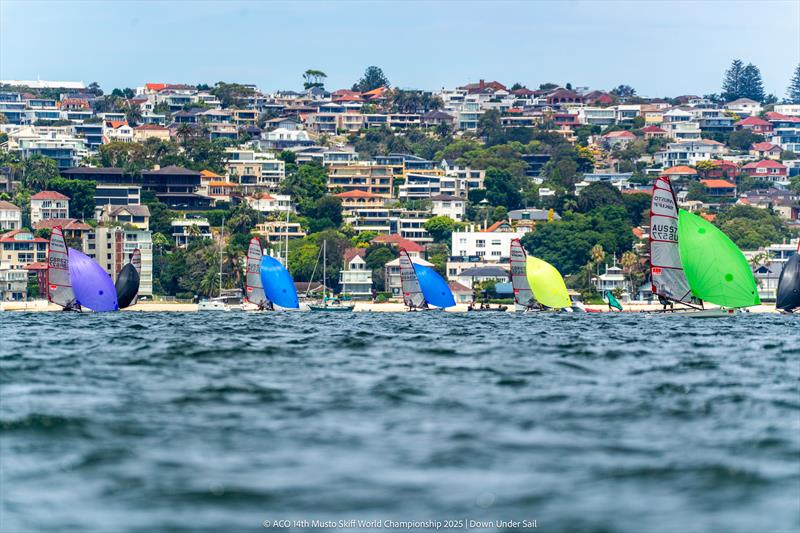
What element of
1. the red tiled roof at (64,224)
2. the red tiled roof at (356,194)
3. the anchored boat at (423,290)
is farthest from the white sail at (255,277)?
the red tiled roof at (356,194)

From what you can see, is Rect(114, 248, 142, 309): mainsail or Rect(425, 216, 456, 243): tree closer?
Rect(114, 248, 142, 309): mainsail

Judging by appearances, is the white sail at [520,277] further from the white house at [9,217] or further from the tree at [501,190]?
the tree at [501,190]

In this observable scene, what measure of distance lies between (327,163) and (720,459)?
173915mm

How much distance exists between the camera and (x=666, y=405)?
21.9 meters

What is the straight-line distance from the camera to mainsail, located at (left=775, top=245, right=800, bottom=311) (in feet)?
242

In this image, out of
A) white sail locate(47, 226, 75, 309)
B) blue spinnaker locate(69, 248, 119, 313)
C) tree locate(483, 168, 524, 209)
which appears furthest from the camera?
tree locate(483, 168, 524, 209)

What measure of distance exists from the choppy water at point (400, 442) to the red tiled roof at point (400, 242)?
12009cm

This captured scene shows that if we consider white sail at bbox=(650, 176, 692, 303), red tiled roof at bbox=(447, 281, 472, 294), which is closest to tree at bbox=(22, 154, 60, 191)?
red tiled roof at bbox=(447, 281, 472, 294)

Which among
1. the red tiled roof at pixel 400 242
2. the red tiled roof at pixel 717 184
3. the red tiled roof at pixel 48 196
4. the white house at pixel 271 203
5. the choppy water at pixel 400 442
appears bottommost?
the choppy water at pixel 400 442

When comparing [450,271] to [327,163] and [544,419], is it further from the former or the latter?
[544,419]

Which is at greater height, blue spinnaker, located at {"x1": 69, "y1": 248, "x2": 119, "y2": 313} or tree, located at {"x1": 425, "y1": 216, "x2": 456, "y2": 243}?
tree, located at {"x1": 425, "y1": 216, "x2": 456, "y2": 243}

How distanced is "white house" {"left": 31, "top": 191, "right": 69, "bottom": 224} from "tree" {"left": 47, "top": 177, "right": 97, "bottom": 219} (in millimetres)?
2169

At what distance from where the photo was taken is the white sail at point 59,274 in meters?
75.2

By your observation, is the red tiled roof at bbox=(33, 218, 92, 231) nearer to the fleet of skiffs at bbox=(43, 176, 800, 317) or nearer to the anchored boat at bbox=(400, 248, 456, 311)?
the fleet of skiffs at bbox=(43, 176, 800, 317)
